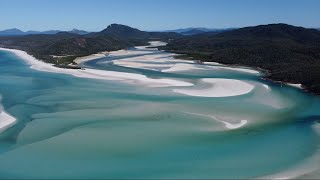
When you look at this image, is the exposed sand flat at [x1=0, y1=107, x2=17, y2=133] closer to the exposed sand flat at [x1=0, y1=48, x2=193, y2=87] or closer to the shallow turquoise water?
the shallow turquoise water

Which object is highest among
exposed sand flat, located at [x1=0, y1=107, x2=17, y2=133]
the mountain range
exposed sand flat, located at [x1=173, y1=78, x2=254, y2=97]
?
the mountain range

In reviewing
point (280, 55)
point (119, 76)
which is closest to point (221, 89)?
point (119, 76)

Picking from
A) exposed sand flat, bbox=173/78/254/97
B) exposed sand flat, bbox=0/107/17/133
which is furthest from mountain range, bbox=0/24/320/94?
exposed sand flat, bbox=0/107/17/133

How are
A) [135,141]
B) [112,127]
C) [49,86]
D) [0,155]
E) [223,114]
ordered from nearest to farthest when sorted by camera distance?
[0,155] < [135,141] < [112,127] < [223,114] < [49,86]

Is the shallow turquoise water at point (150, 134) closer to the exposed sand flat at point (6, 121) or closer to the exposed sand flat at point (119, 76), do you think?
the exposed sand flat at point (6, 121)

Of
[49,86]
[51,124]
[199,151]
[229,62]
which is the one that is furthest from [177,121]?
[229,62]

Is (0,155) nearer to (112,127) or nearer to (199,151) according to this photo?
(112,127)
